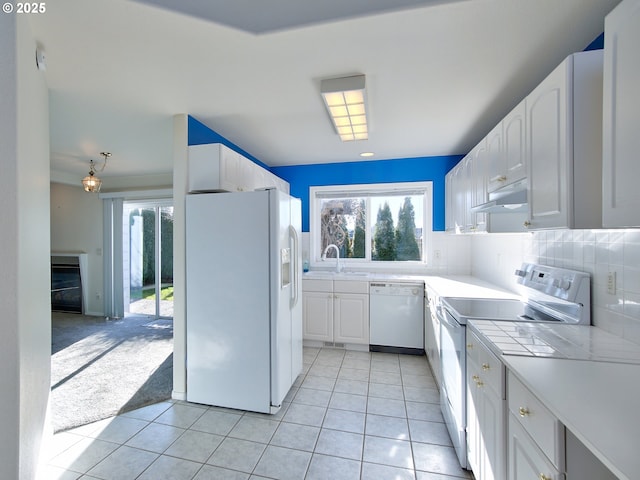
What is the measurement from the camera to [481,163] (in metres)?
2.33

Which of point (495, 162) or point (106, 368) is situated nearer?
point (495, 162)

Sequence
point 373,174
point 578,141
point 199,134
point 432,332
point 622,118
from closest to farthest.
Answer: point 622,118, point 578,141, point 199,134, point 432,332, point 373,174

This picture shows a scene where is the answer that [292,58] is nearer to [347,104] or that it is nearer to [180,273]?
[347,104]

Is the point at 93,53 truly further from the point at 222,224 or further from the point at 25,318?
the point at 25,318

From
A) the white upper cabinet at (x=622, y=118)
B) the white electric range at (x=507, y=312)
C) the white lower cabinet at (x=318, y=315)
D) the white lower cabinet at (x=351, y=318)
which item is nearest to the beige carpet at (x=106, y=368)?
the white lower cabinet at (x=318, y=315)

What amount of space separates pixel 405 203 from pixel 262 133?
2191mm

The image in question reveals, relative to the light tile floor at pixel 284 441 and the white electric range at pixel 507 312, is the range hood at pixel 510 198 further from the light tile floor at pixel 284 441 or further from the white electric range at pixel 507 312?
the light tile floor at pixel 284 441

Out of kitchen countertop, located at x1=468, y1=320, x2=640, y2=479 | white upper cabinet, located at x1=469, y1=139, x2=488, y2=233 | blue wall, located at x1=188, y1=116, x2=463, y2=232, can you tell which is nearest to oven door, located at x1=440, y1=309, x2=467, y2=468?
kitchen countertop, located at x1=468, y1=320, x2=640, y2=479

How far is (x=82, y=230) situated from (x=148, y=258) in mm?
1438

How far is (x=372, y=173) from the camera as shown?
3.98 m

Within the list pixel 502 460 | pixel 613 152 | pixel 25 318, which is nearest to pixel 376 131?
pixel 613 152

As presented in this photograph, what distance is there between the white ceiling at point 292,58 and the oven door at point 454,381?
1.67 meters

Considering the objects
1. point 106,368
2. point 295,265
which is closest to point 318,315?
point 295,265

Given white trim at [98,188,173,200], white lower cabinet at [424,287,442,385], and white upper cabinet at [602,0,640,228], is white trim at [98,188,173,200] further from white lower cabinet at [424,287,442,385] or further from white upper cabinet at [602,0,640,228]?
white upper cabinet at [602,0,640,228]
